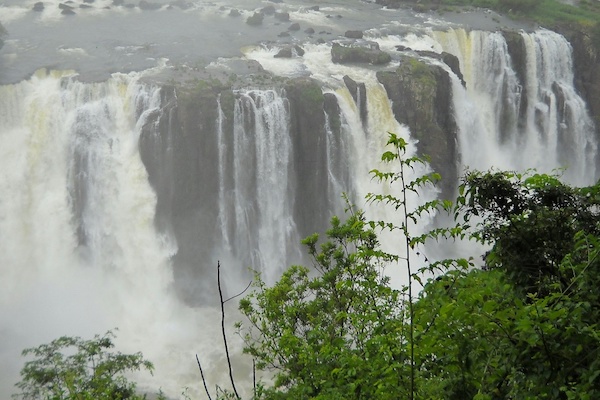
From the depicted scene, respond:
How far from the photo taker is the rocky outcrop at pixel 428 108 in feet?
73.3

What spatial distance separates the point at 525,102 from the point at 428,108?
628 centimetres

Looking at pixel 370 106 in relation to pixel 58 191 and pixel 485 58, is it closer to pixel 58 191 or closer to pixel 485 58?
pixel 485 58

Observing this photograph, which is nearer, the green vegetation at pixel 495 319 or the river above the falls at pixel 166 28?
the green vegetation at pixel 495 319

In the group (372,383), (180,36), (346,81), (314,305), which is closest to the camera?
(372,383)

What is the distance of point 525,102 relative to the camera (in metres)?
26.9

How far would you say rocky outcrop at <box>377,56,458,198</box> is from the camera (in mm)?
22344

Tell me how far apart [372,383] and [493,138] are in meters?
22.2

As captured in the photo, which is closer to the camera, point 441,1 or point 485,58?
point 485,58

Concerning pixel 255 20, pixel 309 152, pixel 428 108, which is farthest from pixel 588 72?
pixel 255 20

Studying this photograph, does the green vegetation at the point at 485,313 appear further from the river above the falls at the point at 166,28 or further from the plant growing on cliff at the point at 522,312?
the river above the falls at the point at 166,28

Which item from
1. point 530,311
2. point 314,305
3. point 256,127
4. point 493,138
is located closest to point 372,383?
point 530,311

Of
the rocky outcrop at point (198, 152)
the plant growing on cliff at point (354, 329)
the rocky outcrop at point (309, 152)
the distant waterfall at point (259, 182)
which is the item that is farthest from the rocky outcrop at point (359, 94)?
the plant growing on cliff at point (354, 329)

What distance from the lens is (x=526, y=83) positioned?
26734 millimetres

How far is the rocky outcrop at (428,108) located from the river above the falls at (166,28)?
4941mm
